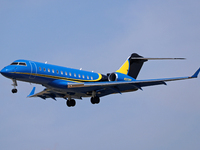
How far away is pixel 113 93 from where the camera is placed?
3619 cm

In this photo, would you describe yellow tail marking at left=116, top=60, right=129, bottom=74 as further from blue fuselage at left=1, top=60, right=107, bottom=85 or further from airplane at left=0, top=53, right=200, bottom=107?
blue fuselage at left=1, top=60, right=107, bottom=85

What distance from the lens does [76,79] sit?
3391 centimetres

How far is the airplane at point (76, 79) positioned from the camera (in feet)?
102

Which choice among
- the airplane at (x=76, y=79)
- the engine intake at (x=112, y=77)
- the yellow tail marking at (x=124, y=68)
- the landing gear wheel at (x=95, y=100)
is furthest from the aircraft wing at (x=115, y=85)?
the yellow tail marking at (x=124, y=68)

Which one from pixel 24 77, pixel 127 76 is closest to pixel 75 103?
pixel 127 76

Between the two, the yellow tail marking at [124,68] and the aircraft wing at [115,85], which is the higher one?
the yellow tail marking at [124,68]

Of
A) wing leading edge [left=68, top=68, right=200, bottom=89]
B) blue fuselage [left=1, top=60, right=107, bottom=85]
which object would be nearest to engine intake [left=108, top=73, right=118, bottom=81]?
wing leading edge [left=68, top=68, right=200, bottom=89]

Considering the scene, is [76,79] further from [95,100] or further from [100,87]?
[95,100]

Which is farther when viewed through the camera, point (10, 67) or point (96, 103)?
point (96, 103)

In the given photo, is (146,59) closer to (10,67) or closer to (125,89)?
(125,89)

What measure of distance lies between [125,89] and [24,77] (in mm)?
8613

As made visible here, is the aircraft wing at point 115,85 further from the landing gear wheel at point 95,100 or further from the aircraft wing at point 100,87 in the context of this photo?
the landing gear wheel at point 95,100

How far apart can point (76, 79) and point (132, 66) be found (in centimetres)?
665

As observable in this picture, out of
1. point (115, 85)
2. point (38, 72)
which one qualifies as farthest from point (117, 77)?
point (38, 72)
